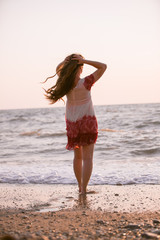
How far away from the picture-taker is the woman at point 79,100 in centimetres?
366

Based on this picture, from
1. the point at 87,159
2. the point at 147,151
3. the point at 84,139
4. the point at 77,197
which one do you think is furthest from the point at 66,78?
the point at 147,151

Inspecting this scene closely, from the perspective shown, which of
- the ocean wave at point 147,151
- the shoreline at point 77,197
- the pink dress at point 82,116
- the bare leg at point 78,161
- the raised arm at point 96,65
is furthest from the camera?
the ocean wave at point 147,151

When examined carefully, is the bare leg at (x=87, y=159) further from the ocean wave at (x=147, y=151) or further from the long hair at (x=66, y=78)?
the ocean wave at (x=147, y=151)

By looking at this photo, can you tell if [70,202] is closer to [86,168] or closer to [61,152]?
[86,168]

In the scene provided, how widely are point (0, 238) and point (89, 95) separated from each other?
2078 mm

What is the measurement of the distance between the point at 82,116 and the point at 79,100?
8.0 inches

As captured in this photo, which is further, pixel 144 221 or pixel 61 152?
pixel 61 152

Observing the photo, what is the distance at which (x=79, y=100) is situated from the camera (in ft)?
12.3

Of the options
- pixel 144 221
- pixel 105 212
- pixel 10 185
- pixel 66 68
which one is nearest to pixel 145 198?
pixel 105 212

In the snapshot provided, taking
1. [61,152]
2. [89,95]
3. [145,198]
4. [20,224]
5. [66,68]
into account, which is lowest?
[61,152]

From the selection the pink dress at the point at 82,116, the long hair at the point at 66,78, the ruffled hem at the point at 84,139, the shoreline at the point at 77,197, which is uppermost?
the long hair at the point at 66,78

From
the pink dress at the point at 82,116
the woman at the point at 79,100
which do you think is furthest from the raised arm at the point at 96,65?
the pink dress at the point at 82,116

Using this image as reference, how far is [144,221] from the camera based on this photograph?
2.71 m

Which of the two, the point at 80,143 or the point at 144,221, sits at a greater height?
the point at 80,143
